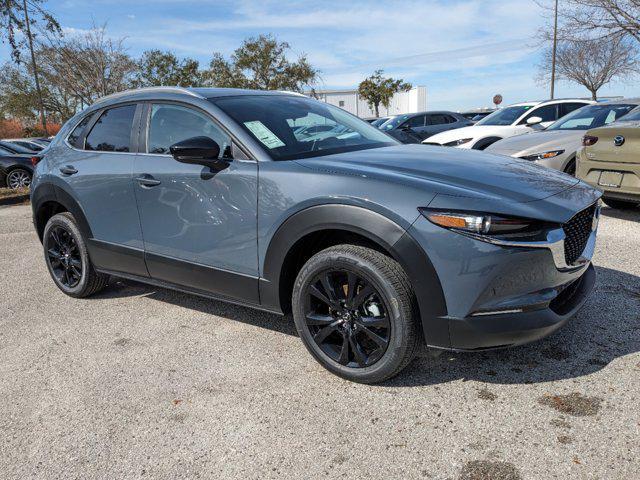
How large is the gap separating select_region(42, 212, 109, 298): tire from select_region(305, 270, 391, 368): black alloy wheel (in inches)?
91.8

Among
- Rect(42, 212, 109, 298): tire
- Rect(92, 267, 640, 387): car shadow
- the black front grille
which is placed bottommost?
Rect(92, 267, 640, 387): car shadow

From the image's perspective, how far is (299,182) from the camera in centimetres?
291

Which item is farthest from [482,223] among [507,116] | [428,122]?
[428,122]

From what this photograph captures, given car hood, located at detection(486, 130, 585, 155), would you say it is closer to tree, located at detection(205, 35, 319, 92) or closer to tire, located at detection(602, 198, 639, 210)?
tire, located at detection(602, 198, 639, 210)

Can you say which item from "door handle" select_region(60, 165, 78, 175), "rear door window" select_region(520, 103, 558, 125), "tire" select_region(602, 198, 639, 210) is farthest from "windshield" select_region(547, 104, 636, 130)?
"door handle" select_region(60, 165, 78, 175)

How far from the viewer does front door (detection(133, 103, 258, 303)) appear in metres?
3.16

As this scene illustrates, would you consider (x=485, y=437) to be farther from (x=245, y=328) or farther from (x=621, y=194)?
(x=621, y=194)

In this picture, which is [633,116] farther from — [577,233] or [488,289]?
[488,289]

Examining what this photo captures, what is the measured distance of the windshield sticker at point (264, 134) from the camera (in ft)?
10.6

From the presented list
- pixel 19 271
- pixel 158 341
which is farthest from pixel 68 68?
pixel 158 341

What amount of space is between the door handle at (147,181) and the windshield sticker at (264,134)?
30.1 inches

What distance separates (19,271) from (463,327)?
16.3ft

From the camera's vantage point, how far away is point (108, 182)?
12.8ft

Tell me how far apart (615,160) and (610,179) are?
22 cm
